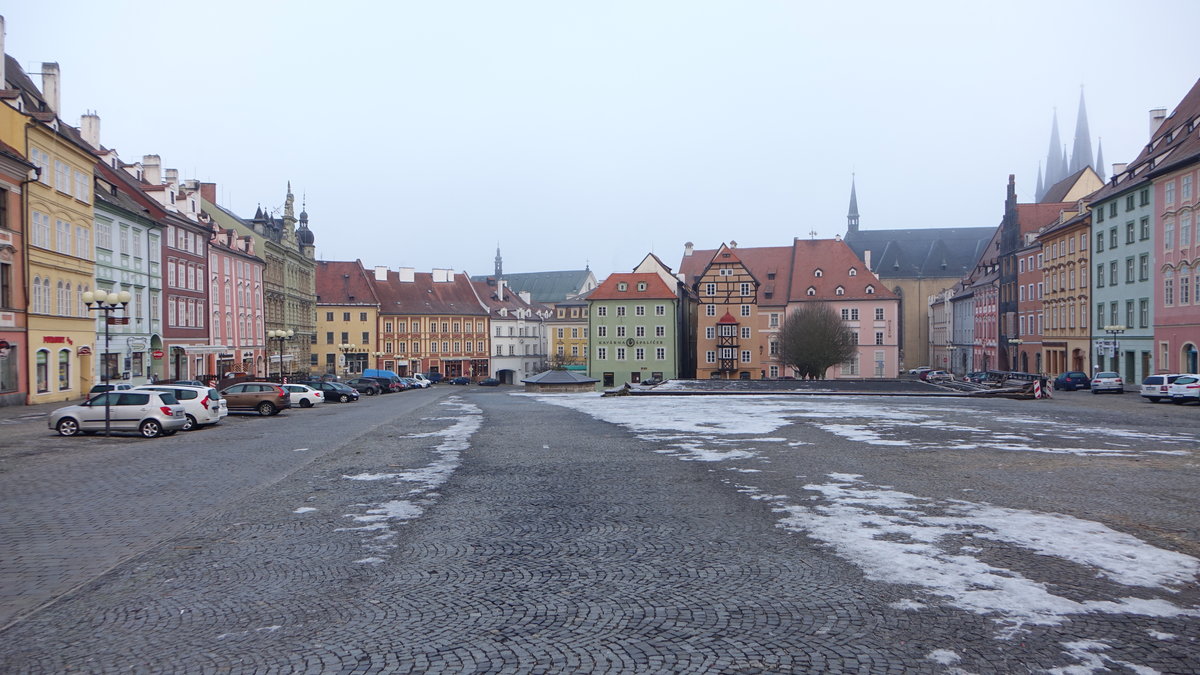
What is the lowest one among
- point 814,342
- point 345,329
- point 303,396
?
point 303,396

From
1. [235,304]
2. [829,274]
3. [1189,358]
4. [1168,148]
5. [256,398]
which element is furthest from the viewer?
[829,274]

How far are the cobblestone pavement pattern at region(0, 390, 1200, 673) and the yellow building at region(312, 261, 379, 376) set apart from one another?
8754cm

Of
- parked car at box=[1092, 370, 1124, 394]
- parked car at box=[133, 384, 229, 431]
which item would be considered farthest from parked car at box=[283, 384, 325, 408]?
Result: parked car at box=[1092, 370, 1124, 394]

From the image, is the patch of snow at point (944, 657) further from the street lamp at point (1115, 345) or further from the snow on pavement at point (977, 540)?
the street lamp at point (1115, 345)

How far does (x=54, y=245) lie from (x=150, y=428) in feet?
61.3

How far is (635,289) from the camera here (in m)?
83.5

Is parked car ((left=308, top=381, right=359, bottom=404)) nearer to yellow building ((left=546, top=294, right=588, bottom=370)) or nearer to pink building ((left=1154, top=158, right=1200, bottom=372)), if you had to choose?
pink building ((left=1154, top=158, right=1200, bottom=372))

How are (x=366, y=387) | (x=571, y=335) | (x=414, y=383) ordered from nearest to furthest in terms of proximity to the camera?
(x=366, y=387), (x=414, y=383), (x=571, y=335)

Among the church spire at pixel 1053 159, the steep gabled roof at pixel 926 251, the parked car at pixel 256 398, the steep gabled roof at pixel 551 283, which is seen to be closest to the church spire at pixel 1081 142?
the church spire at pixel 1053 159

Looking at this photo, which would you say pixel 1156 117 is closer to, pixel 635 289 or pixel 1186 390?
pixel 1186 390

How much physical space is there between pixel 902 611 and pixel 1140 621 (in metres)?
1.72

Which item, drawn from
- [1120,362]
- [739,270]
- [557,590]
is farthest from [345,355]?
[557,590]

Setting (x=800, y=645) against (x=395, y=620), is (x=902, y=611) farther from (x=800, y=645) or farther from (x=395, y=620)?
(x=395, y=620)

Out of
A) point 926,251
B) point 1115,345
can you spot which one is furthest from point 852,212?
point 1115,345
